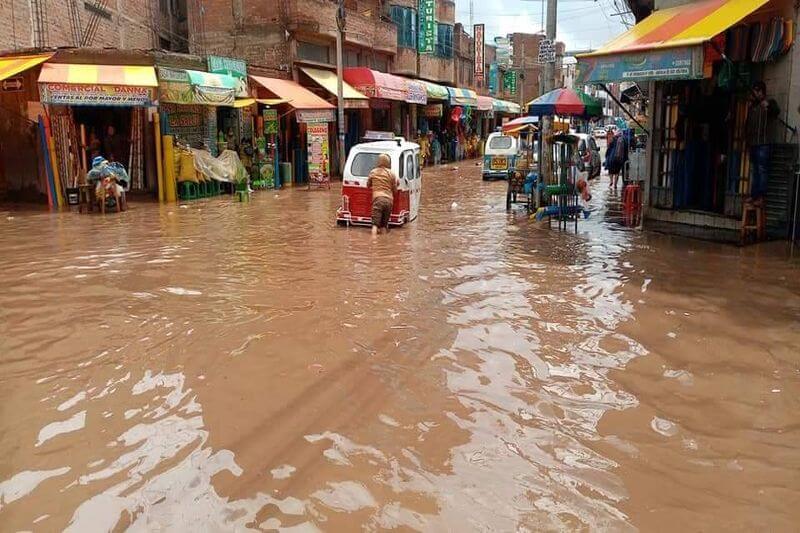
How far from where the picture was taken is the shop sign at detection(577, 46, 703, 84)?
31.7ft

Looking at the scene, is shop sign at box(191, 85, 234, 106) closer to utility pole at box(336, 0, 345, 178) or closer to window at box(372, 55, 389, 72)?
utility pole at box(336, 0, 345, 178)

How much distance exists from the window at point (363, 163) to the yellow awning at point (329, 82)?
41.9 feet

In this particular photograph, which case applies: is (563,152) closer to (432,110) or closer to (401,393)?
(401,393)

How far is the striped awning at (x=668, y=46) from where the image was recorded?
963cm

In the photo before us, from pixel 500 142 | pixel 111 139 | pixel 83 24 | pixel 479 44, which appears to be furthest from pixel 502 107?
pixel 111 139

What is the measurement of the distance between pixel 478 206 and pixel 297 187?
7.25m

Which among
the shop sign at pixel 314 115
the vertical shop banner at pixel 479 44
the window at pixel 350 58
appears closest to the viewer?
the shop sign at pixel 314 115

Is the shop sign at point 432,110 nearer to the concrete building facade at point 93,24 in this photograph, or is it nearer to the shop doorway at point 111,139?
the concrete building facade at point 93,24

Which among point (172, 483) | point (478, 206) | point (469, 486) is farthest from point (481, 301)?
point (478, 206)

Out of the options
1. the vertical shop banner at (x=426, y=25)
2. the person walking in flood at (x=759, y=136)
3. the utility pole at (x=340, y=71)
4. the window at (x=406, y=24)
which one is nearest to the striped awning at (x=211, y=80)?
the utility pole at (x=340, y=71)

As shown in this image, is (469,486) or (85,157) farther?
(85,157)

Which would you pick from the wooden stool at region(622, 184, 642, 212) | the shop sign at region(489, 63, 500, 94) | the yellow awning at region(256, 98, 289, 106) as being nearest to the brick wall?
the yellow awning at region(256, 98, 289, 106)

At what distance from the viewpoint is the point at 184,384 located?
211 inches

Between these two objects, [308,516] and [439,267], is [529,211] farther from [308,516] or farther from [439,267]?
[308,516]
